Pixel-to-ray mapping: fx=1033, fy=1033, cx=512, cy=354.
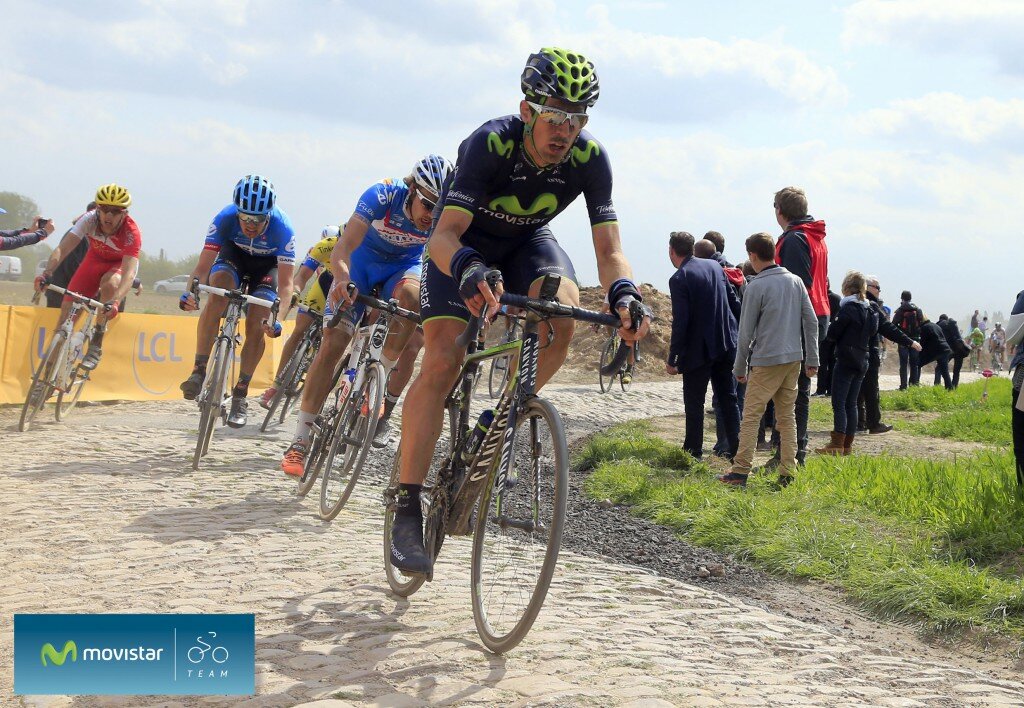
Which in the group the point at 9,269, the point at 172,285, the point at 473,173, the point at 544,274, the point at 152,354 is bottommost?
the point at 152,354

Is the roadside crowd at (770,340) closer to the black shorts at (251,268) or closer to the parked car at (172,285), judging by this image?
the black shorts at (251,268)

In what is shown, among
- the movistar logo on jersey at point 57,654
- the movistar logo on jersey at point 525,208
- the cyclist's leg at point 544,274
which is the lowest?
the movistar logo on jersey at point 57,654

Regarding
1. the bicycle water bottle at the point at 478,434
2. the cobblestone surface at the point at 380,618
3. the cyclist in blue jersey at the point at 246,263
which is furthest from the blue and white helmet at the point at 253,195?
the bicycle water bottle at the point at 478,434

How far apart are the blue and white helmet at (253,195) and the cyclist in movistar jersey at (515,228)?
480 centimetres

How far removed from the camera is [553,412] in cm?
414

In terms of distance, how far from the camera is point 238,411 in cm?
1041

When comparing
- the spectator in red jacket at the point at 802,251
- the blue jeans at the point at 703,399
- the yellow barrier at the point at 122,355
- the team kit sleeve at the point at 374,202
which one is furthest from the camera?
the yellow barrier at the point at 122,355

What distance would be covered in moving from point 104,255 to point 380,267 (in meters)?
4.97

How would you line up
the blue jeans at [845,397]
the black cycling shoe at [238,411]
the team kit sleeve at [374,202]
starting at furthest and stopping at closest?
the blue jeans at [845,397]
the black cycling shoe at [238,411]
the team kit sleeve at [374,202]

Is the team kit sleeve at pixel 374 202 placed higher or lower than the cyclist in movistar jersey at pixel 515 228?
higher

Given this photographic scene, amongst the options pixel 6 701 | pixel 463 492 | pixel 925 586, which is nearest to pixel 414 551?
pixel 463 492

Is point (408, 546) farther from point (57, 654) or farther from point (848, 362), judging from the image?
point (848, 362)

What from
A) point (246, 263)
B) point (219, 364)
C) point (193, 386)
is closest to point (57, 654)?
point (219, 364)

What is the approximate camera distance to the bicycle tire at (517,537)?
4094mm
